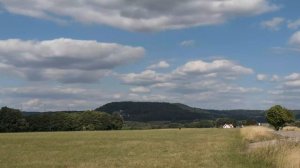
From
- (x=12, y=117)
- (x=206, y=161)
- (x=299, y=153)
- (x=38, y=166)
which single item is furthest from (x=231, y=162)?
(x=12, y=117)

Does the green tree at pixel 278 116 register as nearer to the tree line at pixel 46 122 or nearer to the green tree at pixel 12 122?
the tree line at pixel 46 122

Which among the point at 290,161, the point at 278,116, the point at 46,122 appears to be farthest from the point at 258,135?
the point at 46,122

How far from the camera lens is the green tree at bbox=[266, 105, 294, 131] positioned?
10269cm

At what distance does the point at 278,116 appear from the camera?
103 metres

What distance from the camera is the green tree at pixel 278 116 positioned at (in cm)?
10269

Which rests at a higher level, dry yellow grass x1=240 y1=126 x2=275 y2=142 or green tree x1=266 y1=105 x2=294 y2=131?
green tree x1=266 y1=105 x2=294 y2=131

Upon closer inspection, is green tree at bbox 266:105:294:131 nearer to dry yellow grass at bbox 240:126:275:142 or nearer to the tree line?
dry yellow grass at bbox 240:126:275:142

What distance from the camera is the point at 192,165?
80.0 feet

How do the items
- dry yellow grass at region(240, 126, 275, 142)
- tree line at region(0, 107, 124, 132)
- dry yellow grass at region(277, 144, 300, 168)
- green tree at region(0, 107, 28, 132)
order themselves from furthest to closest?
tree line at region(0, 107, 124, 132) < green tree at region(0, 107, 28, 132) < dry yellow grass at region(240, 126, 275, 142) < dry yellow grass at region(277, 144, 300, 168)

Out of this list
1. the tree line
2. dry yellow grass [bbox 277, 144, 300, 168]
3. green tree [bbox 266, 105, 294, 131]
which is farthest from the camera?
the tree line

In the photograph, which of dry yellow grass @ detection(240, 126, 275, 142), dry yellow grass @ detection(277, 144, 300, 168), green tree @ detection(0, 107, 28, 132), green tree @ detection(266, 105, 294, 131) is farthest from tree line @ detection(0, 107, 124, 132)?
dry yellow grass @ detection(277, 144, 300, 168)

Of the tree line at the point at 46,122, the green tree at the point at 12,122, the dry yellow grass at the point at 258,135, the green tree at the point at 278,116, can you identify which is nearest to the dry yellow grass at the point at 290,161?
the dry yellow grass at the point at 258,135

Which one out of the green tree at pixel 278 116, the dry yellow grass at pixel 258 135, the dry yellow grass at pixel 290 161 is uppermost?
the green tree at pixel 278 116

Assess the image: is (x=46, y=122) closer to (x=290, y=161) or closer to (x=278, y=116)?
(x=278, y=116)
